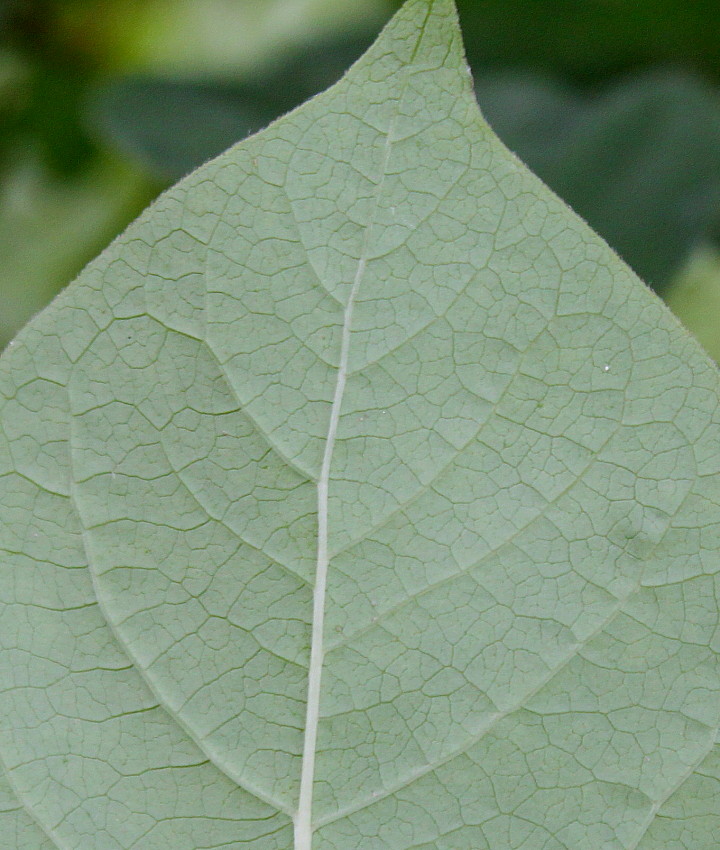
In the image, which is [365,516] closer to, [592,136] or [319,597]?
[319,597]

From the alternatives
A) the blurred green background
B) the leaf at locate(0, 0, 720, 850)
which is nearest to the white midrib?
the leaf at locate(0, 0, 720, 850)

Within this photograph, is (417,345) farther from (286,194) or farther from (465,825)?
(465,825)

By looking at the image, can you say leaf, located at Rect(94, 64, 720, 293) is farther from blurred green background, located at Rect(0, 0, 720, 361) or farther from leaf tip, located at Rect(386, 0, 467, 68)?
leaf tip, located at Rect(386, 0, 467, 68)

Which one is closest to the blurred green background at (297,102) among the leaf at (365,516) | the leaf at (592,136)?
the leaf at (592,136)

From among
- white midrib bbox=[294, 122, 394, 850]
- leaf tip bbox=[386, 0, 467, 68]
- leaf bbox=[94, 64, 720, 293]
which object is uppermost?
leaf bbox=[94, 64, 720, 293]

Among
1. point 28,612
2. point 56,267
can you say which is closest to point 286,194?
point 28,612

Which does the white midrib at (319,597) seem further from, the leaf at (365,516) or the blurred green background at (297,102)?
the blurred green background at (297,102)

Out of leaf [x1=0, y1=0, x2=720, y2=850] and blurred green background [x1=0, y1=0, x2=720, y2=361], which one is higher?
blurred green background [x1=0, y1=0, x2=720, y2=361]
